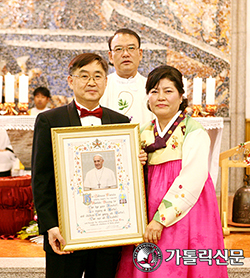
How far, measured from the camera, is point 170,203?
83.2 inches

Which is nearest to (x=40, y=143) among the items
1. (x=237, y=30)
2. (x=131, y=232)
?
(x=131, y=232)

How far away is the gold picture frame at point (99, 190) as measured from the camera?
6.48 ft

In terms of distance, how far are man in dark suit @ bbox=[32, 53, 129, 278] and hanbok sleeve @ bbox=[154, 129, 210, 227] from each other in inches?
13.6

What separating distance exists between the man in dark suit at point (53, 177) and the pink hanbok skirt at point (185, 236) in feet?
0.80

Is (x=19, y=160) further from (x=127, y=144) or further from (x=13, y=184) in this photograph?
(x=127, y=144)

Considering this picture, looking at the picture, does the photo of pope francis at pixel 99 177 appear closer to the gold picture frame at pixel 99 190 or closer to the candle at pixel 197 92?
the gold picture frame at pixel 99 190

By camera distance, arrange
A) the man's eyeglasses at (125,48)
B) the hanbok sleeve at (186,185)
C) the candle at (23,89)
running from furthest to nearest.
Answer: the candle at (23,89) → the man's eyeglasses at (125,48) → the hanbok sleeve at (186,185)

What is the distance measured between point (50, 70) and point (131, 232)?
5.53m

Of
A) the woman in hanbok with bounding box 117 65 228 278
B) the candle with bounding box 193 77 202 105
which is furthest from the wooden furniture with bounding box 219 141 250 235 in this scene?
the woman in hanbok with bounding box 117 65 228 278

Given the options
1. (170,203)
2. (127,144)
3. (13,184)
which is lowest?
(13,184)

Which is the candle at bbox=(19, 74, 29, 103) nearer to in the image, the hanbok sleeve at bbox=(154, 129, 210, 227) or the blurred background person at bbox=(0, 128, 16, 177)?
the blurred background person at bbox=(0, 128, 16, 177)

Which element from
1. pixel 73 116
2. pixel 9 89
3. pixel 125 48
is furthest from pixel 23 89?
pixel 73 116

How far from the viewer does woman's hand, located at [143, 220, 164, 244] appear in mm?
2068

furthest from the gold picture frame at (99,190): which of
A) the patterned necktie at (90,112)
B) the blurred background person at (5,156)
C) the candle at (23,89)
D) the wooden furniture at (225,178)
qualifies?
the blurred background person at (5,156)
